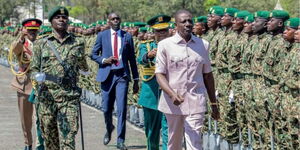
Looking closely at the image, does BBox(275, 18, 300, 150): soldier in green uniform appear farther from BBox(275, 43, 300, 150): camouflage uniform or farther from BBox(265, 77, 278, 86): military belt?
BBox(265, 77, 278, 86): military belt

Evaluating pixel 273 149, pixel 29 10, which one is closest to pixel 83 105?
pixel 273 149

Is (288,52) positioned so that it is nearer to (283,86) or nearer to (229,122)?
(283,86)

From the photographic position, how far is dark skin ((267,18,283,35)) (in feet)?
36.9

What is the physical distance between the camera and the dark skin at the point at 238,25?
12656mm

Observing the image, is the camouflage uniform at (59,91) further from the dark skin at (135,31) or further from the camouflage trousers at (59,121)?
the dark skin at (135,31)

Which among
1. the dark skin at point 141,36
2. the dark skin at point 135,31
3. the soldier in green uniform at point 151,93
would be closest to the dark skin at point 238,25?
the soldier in green uniform at point 151,93

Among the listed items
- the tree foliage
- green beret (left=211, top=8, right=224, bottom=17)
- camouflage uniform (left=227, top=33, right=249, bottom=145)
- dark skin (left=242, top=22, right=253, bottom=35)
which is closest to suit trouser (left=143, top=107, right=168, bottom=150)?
camouflage uniform (left=227, top=33, right=249, bottom=145)

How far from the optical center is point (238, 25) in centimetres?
1266

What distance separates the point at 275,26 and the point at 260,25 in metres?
0.47

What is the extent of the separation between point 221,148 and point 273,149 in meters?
1.76

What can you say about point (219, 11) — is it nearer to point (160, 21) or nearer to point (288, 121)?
point (160, 21)

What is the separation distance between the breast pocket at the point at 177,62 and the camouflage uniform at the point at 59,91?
145cm

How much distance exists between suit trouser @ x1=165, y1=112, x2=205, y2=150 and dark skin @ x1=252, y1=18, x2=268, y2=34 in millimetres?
2730

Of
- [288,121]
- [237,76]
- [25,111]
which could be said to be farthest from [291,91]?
[25,111]
